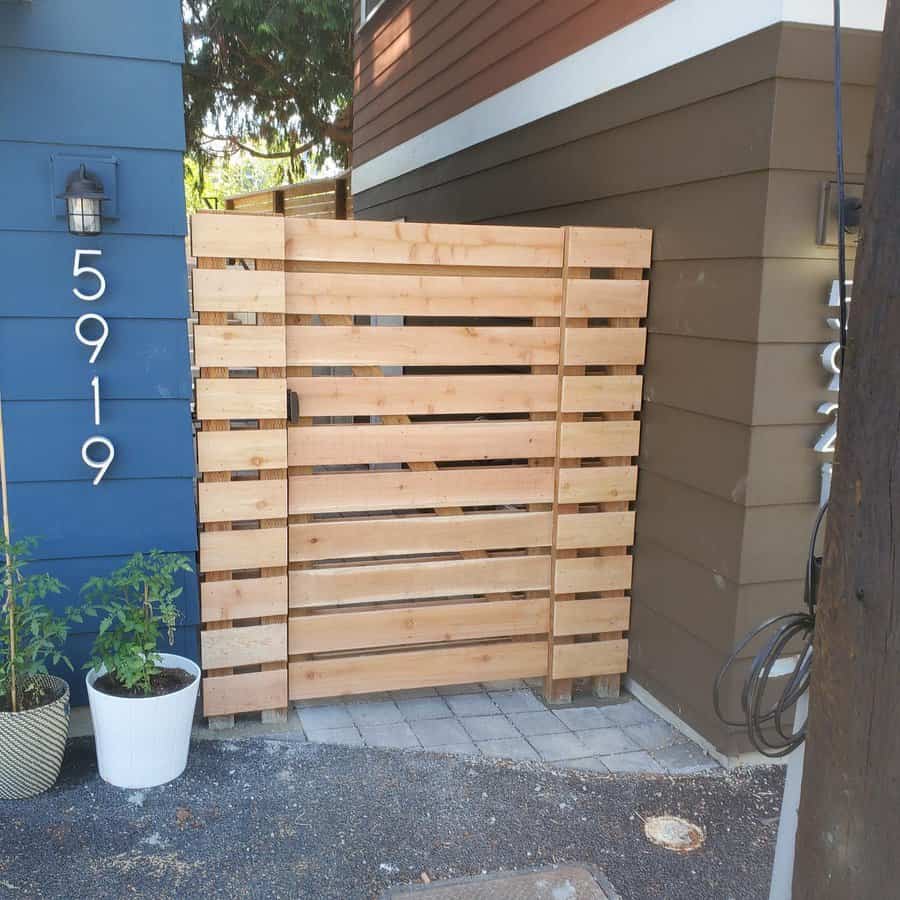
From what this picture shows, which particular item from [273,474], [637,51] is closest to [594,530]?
[273,474]

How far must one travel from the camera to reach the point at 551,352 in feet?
11.7

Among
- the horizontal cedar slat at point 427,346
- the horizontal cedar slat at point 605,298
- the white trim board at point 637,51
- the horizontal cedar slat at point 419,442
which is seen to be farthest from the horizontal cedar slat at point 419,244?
the white trim board at point 637,51

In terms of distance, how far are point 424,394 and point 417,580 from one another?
745 mm

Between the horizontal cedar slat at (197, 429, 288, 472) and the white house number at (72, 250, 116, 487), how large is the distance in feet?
1.08

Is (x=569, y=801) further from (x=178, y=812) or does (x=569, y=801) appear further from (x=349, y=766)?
A: (x=178, y=812)

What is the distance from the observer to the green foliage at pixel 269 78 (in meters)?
9.18

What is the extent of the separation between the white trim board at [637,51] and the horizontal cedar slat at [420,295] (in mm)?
892

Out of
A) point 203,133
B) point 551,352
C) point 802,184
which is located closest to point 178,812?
point 551,352

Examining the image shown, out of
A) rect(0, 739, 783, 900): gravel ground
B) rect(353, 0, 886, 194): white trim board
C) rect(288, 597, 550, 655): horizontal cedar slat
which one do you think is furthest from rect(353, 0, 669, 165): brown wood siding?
rect(0, 739, 783, 900): gravel ground

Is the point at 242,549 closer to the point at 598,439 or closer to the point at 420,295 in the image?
the point at 420,295

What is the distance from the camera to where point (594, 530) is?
146 inches

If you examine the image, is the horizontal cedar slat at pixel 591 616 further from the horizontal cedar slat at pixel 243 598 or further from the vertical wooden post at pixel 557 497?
the horizontal cedar slat at pixel 243 598

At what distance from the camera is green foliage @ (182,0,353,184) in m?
9.18

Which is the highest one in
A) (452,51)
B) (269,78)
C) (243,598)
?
(269,78)
